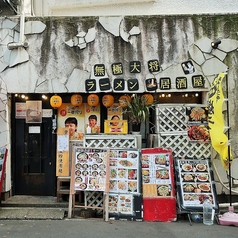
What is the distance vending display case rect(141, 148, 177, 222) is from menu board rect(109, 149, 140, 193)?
0.20 m

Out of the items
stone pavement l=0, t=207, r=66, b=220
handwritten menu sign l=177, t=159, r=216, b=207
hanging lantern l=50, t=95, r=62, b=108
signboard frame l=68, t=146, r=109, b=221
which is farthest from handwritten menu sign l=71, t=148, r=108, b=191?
handwritten menu sign l=177, t=159, r=216, b=207

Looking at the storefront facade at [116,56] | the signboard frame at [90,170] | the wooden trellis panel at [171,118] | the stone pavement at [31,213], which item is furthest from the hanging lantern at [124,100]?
the stone pavement at [31,213]

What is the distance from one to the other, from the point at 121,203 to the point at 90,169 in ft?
3.58

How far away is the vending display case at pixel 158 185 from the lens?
6.45 metres

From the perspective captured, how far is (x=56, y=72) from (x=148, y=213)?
14.4 feet

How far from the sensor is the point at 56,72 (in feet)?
24.9

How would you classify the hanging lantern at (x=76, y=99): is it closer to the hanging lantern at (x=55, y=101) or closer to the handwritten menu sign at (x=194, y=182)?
the hanging lantern at (x=55, y=101)

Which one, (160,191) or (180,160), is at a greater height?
(180,160)

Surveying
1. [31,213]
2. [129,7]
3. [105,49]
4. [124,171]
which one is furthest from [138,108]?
[31,213]

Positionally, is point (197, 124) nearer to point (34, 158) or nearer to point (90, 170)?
point (90, 170)

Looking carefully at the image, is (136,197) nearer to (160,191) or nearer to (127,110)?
(160,191)

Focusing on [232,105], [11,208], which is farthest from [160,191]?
[11,208]

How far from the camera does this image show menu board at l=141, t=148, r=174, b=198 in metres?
6.57

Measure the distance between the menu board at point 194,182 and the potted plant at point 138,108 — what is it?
1.48 meters
